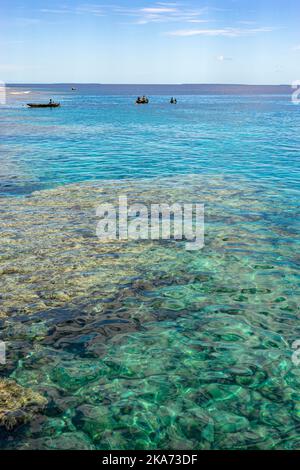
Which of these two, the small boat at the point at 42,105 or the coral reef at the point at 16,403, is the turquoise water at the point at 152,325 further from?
the small boat at the point at 42,105

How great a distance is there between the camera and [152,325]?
10.1 metres

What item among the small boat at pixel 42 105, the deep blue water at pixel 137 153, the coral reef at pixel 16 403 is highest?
the small boat at pixel 42 105

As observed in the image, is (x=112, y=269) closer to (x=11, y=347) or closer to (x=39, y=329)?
(x=39, y=329)

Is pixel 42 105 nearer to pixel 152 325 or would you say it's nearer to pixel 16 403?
pixel 152 325

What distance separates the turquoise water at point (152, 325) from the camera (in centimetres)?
713

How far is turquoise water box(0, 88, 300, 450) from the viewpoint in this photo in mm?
7129

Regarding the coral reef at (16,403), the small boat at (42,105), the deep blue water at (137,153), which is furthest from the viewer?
the small boat at (42,105)

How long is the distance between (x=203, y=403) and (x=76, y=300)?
480 centimetres

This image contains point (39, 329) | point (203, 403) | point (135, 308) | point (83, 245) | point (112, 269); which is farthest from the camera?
point (83, 245)

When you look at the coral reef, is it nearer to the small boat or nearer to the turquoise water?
the turquoise water

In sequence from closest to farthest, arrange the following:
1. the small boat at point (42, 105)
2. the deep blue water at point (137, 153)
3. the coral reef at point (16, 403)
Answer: the coral reef at point (16, 403) < the deep blue water at point (137, 153) < the small boat at point (42, 105)

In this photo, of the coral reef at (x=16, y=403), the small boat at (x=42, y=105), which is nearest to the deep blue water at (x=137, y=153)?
the coral reef at (x=16, y=403)

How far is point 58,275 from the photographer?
12461 mm

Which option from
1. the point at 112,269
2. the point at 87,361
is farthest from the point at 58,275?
the point at 87,361
